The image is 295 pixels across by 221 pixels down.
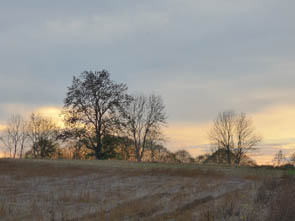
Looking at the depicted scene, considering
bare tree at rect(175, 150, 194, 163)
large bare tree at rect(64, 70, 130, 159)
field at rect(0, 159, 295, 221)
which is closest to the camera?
field at rect(0, 159, 295, 221)

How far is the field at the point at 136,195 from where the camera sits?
11.9m

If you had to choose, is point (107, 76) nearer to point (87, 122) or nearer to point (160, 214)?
point (87, 122)

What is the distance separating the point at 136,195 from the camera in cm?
1772

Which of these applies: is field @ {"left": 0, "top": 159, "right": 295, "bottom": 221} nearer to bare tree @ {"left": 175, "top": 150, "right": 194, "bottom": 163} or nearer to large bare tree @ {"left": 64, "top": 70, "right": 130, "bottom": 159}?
large bare tree @ {"left": 64, "top": 70, "right": 130, "bottom": 159}

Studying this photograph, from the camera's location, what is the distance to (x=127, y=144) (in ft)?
182

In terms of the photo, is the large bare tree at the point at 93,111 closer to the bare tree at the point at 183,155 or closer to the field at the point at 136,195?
the field at the point at 136,195

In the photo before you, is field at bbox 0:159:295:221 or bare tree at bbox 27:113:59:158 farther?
bare tree at bbox 27:113:59:158

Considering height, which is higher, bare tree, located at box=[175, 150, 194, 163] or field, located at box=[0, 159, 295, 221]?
bare tree, located at box=[175, 150, 194, 163]

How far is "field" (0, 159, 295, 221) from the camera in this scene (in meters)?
11.9

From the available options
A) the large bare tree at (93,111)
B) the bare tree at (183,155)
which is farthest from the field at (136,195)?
the bare tree at (183,155)

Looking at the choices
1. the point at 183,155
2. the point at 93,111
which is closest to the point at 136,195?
the point at 93,111

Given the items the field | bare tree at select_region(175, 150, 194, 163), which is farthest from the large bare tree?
bare tree at select_region(175, 150, 194, 163)

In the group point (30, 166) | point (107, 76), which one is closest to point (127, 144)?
point (107, 76)

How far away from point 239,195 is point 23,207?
1113 centimetres
